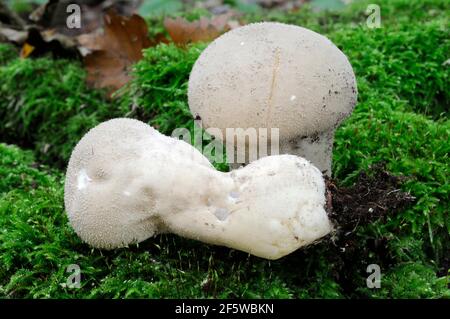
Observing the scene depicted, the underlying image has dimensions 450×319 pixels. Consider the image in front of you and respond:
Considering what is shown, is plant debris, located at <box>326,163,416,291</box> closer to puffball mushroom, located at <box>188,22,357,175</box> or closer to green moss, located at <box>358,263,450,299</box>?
green moss, located at <box>358,263,450,299</box>

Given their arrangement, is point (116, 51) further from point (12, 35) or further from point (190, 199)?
point (190, 199)

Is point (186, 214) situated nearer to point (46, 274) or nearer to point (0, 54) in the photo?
point (46, 274)

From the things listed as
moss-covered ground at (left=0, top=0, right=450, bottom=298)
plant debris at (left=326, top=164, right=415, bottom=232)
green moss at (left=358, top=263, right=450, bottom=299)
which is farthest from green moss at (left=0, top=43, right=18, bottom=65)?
green moss at (left=358, top=263, right=450, bottom=299)

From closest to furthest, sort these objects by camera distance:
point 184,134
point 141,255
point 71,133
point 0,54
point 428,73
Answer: point 141,255 < point 184,134 < point 428,73 < point 71,133 < point 0,54

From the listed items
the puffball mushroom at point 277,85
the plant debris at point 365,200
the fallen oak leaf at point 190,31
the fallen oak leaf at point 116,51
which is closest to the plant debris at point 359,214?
the plant debris at point 365,200
